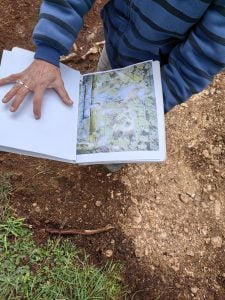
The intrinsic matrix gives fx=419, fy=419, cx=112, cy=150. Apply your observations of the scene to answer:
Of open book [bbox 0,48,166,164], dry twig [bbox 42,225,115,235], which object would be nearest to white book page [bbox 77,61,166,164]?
open book [bbox 0,48,166,164]

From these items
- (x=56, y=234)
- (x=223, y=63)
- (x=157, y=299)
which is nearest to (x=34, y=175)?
(x=56, y=234)

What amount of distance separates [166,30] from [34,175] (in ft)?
3.08

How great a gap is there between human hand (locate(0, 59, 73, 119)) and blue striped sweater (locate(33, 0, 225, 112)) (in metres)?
0.04

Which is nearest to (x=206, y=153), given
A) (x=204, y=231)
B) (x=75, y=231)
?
(x=204, y=231)

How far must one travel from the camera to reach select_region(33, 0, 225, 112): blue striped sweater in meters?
1.17

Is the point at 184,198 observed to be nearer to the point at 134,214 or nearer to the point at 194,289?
the point at 134,214

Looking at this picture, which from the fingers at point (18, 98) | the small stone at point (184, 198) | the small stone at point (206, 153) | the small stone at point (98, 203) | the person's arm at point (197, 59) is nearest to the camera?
the person's arm at point (197, 59)

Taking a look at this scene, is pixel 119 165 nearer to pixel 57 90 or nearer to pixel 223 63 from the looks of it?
pixel 57 90

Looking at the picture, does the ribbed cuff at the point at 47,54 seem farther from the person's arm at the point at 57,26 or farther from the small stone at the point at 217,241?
the small stone at the point at 217,241

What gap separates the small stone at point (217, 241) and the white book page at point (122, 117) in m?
0.82

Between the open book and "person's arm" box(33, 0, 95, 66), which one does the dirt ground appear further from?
"person's arm" box(33, 0, 95, 66)

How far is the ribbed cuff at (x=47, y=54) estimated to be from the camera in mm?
1371

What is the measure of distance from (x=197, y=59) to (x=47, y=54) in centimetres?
49

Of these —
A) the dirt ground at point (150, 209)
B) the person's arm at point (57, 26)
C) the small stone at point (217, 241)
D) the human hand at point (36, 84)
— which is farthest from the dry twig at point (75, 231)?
the person's arm at point (57, 26)
